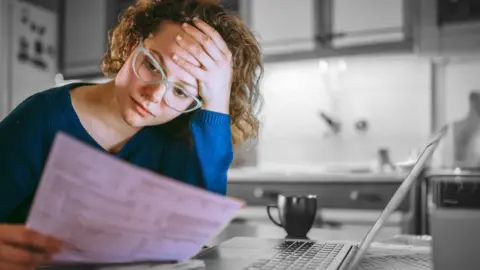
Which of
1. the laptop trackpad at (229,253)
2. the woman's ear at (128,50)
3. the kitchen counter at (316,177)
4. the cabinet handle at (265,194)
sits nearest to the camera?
the laptop trackpad at (229,253)

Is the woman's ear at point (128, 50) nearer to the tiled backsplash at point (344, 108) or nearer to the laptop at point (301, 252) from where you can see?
the laptop at point (301, 252)

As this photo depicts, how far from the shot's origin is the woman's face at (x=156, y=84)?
725 mm

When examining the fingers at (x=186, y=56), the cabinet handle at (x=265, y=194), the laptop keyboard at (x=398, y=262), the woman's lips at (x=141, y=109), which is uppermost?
the fingers at (x=186, y=56)

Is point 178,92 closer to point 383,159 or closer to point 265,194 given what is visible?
point 265,194

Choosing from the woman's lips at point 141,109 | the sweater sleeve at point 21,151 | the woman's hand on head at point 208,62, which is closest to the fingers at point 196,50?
the woman's hand on head at point 208,62

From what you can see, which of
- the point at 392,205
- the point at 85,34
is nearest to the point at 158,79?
the point at 392,205

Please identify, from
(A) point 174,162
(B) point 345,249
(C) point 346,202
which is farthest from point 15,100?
(B) point 345,249

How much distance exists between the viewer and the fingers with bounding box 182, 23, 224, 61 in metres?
0.75

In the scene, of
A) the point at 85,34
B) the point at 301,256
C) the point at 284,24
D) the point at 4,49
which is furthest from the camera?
the point at 85,34

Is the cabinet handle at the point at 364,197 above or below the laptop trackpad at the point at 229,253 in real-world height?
below

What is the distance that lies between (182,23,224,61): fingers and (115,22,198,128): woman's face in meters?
0.02

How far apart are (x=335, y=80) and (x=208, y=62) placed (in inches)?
58.5

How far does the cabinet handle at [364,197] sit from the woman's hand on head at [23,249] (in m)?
1.37

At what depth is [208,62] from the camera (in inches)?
29.9
